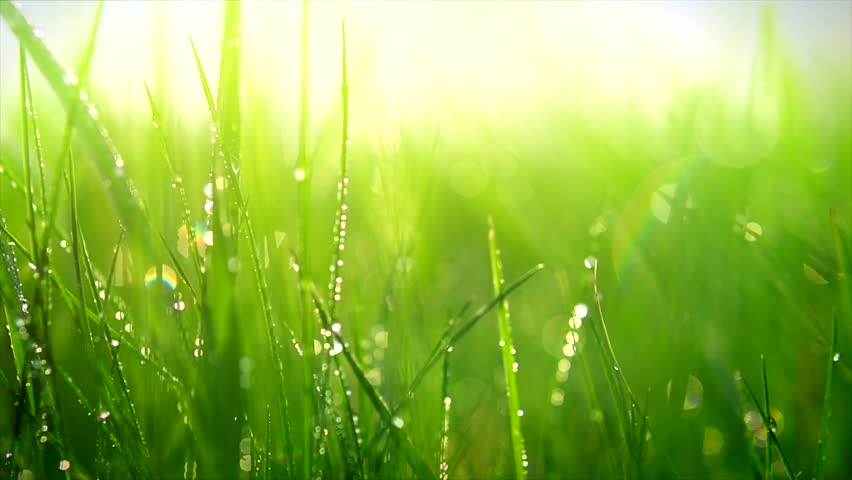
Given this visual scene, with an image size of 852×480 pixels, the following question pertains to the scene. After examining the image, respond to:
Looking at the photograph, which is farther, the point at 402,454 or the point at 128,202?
the point at 402,454

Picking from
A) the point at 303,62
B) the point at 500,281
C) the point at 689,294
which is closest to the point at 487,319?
the point at 689,294

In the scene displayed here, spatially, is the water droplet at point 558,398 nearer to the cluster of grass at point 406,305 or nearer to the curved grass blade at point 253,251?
the cluster of grass at point 406,305

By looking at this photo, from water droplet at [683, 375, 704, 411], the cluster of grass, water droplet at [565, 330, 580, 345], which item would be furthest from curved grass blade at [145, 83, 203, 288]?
water droplet at [683, 375, 704, 411]

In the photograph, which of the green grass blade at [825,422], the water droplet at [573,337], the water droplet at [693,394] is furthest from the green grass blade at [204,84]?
the water droplet at [693,394]

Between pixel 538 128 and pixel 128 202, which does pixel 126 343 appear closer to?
pixel 128 202

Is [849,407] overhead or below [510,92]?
below

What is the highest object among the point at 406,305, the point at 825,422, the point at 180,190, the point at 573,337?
the point at 180,190

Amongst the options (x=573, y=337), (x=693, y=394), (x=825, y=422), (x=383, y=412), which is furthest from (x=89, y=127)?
(x=693, y=394)

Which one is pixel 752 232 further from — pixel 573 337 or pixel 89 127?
pixel 89 127
